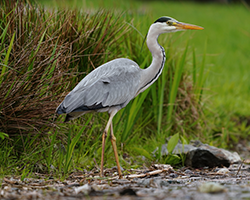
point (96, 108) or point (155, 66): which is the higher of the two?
point (155, 66)

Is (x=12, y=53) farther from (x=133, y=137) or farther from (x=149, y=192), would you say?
(x=149, y=192)

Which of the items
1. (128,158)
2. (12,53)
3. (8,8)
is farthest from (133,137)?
(8,8)

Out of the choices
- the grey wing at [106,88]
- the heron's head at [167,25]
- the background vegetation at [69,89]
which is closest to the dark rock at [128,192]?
the background vegetation at [69,89]

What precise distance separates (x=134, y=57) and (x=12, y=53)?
214cm

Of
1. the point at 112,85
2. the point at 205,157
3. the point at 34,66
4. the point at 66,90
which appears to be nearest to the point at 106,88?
the point at 112,85

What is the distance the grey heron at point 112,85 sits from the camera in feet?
13.4

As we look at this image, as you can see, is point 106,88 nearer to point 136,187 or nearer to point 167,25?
point 167,25

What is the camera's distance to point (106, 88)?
4277mm

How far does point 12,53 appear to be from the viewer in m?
4.45

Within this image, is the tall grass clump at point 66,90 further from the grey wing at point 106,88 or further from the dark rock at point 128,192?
the dark rock at point 128,192

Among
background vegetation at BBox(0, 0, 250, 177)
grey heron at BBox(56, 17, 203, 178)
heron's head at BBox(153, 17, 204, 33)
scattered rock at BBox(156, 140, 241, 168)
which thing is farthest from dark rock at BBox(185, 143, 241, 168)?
heron's head at BBox(153, 17, 204, 33)

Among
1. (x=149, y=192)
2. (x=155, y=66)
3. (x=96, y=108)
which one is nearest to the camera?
(x=149, y=192)

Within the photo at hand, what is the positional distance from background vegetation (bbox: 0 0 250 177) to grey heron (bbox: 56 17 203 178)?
10.9 inches

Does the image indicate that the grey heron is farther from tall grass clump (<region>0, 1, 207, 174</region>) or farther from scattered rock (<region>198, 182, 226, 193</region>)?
scattered rock (<region>198, 182, 226, 193</region>)
